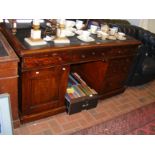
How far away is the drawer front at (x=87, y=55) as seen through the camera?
1934mm

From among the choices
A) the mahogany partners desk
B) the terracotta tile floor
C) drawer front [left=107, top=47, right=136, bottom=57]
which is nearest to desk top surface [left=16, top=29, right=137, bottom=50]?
the mahogany partners desk

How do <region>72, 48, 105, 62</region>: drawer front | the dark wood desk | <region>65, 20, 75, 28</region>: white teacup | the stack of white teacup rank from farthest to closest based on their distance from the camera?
1. the stack of white teacup
2. <region>65, 20, 75, 28</region>: white teacup
3. <region>72, 48, 105, 62</region>: drawer front
4. the dark wood desk

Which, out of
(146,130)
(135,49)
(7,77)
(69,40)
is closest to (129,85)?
(135,49)

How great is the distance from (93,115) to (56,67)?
0.84 m

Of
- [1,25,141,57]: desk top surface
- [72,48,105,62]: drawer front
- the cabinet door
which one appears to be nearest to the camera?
[1,25,141,57]: desk top surface

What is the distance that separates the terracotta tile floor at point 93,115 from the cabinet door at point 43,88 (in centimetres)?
17

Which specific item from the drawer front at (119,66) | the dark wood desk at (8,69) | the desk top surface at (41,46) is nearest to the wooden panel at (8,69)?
the dark wood desk at (8,69)

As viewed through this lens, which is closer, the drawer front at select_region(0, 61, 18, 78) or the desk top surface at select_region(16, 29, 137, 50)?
the drawer front at select_region(0, 61, 18, 78)

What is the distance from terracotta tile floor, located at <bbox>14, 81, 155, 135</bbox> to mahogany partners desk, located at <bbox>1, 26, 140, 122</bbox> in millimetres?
92

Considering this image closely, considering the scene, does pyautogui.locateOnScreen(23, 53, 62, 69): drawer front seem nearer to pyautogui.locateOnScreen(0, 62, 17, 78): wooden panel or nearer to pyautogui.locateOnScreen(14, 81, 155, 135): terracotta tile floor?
pyautogui.locateOnScreen(0, 62, 17, 78): wooden panel

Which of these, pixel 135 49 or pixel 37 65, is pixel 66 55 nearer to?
pixel 37 65

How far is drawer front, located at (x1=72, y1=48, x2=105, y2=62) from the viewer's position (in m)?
1.93

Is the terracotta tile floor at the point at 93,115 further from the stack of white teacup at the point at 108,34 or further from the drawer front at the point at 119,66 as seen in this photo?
the stack of white teacup at the point at 108,34
